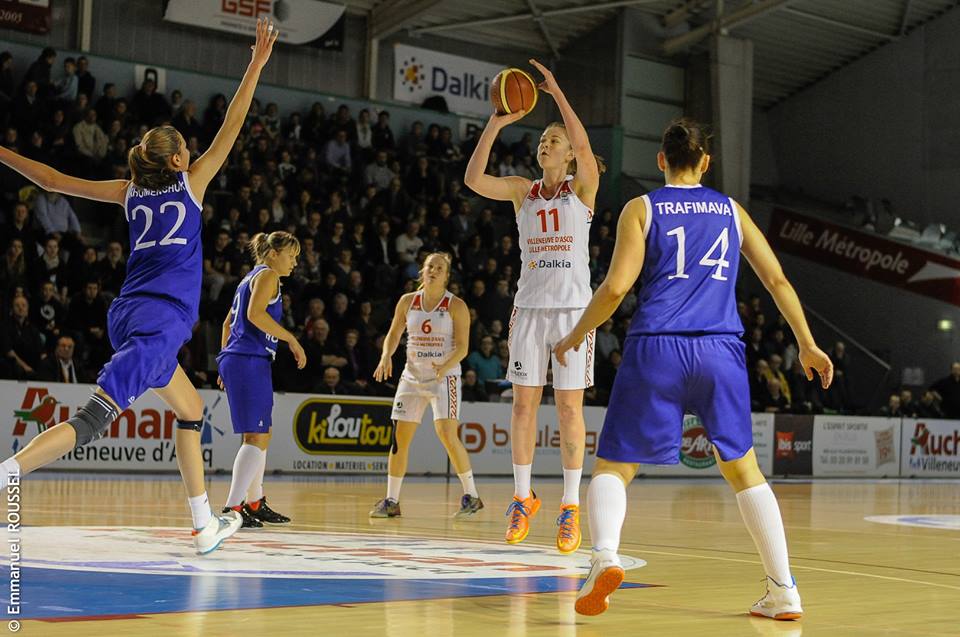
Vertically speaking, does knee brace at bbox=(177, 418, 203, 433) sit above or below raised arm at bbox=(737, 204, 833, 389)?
below

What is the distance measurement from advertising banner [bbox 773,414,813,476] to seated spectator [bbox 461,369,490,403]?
18.0 ft

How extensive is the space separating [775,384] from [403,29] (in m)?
10.3

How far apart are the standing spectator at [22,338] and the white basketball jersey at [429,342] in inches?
255

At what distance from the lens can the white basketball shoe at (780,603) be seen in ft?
17.5

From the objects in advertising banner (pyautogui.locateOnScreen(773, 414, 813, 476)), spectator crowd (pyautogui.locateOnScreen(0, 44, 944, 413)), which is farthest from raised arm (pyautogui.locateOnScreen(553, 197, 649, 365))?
advertising banner (pyautogui.locateOnScreen(773, 414, 813, 476))

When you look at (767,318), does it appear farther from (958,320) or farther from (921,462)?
(921,462)

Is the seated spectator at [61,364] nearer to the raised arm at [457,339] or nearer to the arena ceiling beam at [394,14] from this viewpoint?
the raised arm at [457,339]

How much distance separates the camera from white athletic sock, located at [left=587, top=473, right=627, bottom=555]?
5.30 m

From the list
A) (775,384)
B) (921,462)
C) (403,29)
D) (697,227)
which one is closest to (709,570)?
(697,227)

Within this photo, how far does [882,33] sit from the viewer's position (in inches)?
1187

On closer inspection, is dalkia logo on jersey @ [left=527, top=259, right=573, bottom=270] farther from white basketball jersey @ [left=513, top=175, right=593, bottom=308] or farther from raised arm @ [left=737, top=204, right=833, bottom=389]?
raised arm @ [left=737, top=204, right=833, bottom=389]

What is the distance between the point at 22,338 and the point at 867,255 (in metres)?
20.1

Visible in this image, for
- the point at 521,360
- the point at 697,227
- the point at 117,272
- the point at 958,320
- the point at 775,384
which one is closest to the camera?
the point at 697,227

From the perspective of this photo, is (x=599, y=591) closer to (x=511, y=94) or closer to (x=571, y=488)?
(x=571, y=488)
